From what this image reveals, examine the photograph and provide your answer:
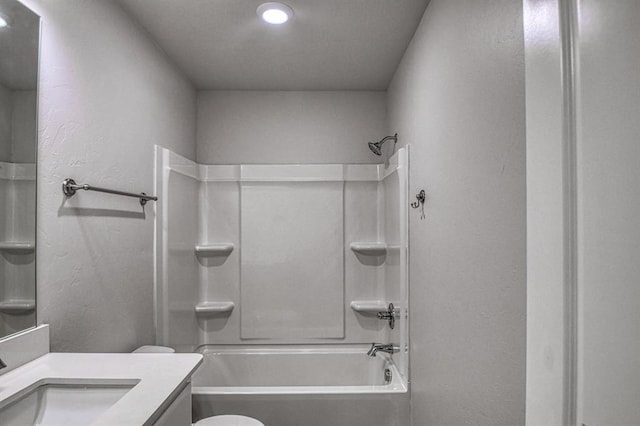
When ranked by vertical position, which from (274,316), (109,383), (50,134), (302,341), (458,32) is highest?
(458,32)

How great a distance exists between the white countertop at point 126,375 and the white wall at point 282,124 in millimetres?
2143

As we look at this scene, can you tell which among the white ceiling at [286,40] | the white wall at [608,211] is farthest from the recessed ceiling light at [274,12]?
the white wall at [608,211]

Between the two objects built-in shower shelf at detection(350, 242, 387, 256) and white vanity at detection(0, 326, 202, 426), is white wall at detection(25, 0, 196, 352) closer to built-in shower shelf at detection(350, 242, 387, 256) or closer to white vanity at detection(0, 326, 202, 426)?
white vanity at detection(0, 326, 202, 426)

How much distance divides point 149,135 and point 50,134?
34.2 inches

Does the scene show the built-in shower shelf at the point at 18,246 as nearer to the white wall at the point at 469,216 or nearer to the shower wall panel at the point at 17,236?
the shower wall panel at the point at 17,236

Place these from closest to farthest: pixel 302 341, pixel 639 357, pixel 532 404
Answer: pixel 639 357, pixel 532 404, pixel 302 341

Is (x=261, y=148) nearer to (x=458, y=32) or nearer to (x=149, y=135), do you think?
(x=149, y=135)

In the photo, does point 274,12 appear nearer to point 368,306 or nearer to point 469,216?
point 469,216

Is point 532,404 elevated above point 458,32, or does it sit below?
below

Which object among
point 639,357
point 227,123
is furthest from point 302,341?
point 639,357

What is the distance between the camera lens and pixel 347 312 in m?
3.17

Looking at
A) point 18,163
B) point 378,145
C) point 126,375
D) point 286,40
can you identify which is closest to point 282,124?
point 378,145

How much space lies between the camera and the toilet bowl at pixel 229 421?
201cm

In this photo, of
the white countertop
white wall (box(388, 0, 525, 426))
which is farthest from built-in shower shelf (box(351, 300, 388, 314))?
the white countertop
